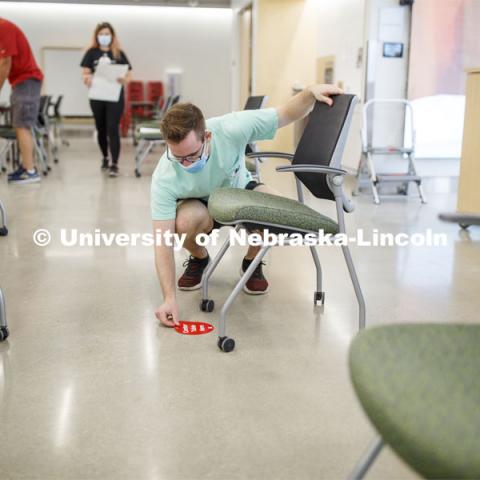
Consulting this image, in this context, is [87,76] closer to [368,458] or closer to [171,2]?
[368,458]

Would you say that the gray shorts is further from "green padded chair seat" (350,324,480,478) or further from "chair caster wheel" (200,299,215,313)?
"green padded chair seat" (350,324,480,478)

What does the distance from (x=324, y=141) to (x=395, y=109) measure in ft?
11.5

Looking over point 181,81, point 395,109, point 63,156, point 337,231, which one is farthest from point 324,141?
point 181,81

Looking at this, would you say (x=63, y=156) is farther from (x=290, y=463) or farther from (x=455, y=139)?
(x=290, y=463)

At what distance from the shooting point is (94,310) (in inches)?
96.7

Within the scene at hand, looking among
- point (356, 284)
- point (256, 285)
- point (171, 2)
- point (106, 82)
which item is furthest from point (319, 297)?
point (171, 2)

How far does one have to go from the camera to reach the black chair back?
2.10 metres

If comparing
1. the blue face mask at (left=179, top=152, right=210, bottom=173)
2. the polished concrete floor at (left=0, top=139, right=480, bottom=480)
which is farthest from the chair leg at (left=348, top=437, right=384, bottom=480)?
the blue face mask at (left=179, top=152, right=210, bottom=173)

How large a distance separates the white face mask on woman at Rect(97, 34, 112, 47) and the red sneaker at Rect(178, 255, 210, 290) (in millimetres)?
4081

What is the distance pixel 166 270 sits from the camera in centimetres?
219

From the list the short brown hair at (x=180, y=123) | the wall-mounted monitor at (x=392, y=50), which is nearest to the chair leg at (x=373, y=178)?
the wall-mounted monitor at (x=392, y=50)

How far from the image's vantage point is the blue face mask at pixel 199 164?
2.15 metres

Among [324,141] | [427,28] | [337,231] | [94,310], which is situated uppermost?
[427,28]

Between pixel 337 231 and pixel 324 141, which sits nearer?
pixel 337 231
